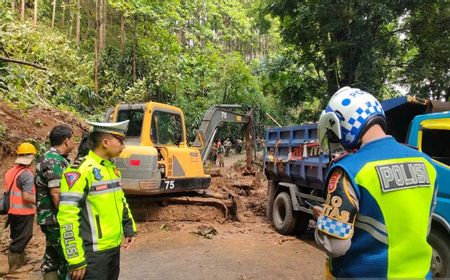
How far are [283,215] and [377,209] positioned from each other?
6316 mm

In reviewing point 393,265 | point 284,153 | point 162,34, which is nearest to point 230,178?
point 284,153

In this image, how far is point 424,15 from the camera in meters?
11.9

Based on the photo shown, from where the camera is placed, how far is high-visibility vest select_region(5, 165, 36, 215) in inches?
197

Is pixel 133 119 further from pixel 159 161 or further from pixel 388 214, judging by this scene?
pixel 388 214

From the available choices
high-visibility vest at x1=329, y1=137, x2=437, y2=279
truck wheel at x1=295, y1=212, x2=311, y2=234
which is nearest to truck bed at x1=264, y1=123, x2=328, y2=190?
truck wheel at x1=295, y1=212, x2=311, y2=234

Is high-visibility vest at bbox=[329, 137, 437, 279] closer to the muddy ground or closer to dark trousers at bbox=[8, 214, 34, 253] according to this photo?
the muddy ground

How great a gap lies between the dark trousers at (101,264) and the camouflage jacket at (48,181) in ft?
3.13

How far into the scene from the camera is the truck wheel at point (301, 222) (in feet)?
24.4

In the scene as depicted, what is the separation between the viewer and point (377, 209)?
1.62 metres

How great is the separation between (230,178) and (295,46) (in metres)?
5.61

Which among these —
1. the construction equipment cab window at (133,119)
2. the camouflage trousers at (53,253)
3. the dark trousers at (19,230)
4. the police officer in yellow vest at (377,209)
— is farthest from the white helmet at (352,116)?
the construction equipment cab window at (133,119)

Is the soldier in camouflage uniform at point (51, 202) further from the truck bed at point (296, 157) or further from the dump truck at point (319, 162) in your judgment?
the truck bed at point (296, 157)

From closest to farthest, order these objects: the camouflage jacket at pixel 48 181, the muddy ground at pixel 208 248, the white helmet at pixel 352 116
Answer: the white helmet at pixel 352 116 < the camouflage jacket at pixel 48 181 < the muddy ground at pixel 208 248

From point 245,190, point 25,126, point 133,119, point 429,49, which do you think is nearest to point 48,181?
point 133,119
